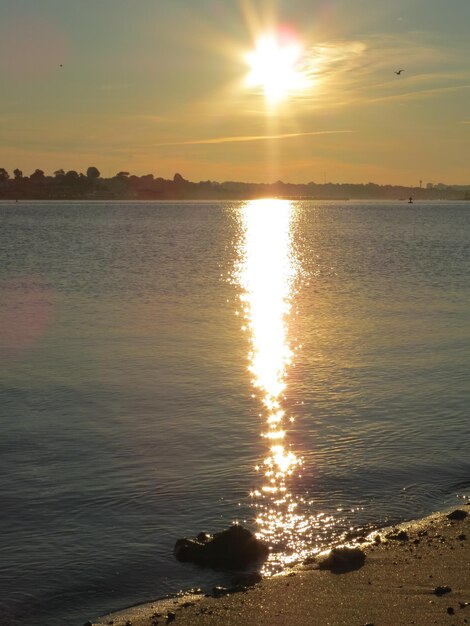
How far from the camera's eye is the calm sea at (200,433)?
12.5m

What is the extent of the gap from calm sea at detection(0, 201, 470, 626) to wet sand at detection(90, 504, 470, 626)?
0.71 metres

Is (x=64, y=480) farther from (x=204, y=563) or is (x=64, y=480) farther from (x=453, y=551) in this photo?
(x=453, y=551)

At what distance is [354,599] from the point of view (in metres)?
10.4

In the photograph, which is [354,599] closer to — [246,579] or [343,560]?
[343,560]

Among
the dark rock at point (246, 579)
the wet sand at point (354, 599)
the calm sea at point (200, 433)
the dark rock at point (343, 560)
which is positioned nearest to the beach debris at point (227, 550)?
the calm sea at point (200, 433)

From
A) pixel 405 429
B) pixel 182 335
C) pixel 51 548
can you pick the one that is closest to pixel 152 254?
pixel 182 335

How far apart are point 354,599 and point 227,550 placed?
84.6 inches

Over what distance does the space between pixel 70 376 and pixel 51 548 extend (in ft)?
39.7

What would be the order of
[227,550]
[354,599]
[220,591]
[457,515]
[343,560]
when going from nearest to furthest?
[354,599] → [220,591] → [343,560] → [227,550] → [457,515]

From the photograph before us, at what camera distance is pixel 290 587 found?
10891mm

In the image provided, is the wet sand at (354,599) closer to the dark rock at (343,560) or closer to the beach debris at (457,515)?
the dark rock at (343,560)

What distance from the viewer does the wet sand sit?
9.88 m

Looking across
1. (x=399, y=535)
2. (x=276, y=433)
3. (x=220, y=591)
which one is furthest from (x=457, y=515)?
(x=276, y=433)

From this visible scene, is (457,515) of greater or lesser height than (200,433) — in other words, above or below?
above
